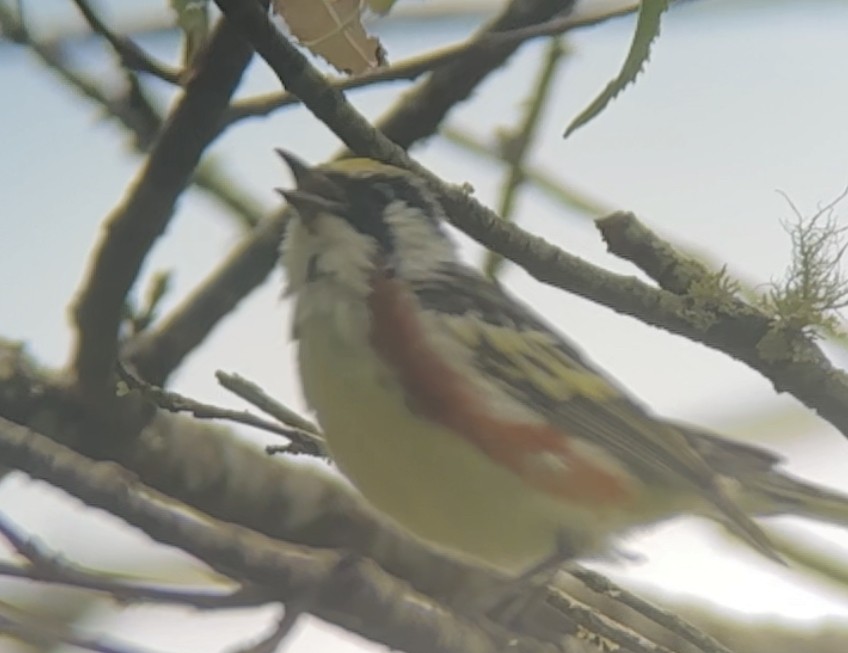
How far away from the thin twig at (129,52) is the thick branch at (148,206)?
0.06ft

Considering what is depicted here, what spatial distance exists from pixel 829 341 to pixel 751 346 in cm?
7

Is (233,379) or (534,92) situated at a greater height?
(534,92)

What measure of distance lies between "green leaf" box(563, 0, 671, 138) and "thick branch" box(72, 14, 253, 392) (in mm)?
234

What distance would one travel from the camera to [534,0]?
1.13 m

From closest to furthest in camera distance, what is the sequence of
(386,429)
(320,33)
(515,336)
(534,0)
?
1. (320,33)
2. (386,429)
3. (534,0)
4. (515,336)

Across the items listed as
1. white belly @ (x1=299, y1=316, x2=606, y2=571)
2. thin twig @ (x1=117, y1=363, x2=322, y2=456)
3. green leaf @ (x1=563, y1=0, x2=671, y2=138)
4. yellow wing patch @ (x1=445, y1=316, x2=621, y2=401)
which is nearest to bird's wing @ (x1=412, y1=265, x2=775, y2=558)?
yellow wing patch @ (x1=445, y1=316, x2=621, y2=401)

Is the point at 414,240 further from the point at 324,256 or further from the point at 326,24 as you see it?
the point at 326,24

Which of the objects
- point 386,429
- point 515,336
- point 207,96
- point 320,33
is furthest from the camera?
point 515,336

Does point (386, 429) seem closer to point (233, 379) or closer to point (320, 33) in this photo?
point (233, 379)

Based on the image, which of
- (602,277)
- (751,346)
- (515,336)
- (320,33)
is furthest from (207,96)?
(515,336)

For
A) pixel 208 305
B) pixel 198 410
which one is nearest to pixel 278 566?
pixel 198 410

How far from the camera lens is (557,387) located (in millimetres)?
1198

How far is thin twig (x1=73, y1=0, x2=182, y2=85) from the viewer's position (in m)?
0.85

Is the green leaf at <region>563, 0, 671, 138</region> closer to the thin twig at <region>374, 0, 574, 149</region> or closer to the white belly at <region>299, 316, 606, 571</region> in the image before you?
the white belly at <region>299, 316, 606, 571</region>
